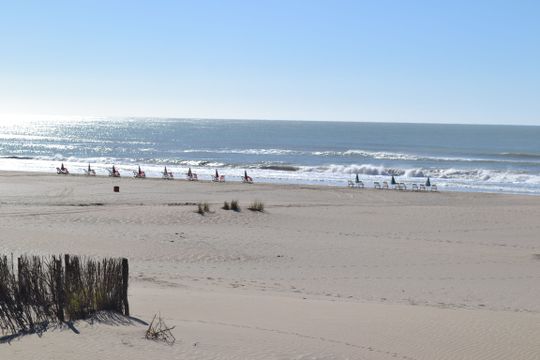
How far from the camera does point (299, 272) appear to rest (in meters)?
12.6

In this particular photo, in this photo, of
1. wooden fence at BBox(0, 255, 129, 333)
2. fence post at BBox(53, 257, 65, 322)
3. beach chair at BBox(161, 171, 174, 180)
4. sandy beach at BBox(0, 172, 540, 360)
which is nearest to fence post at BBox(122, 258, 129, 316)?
wooden fence at BBox(0, 255, 129, 333)

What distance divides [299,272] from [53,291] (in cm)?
662

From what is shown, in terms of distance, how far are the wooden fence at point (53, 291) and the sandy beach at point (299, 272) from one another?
0.88 feet

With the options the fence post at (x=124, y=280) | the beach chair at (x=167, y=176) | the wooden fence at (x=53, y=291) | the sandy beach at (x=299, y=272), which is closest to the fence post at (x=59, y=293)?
the wooden fence at (x=53, y=291)

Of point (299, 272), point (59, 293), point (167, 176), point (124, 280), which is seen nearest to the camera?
point (59, 293)

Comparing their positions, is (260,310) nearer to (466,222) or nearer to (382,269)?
(382,269)

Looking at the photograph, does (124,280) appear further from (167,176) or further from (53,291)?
(167,176)

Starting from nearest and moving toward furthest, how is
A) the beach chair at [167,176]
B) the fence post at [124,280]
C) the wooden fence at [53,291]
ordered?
the wooden fence at [53,291] < the fence post at [124,280] < the beach chair at [167,176]

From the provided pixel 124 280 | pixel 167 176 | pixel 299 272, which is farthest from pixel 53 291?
pixel 167 176

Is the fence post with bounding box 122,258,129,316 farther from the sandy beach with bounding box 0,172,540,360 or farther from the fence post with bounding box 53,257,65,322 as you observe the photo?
the fence post with bounding box 53,257,65,322

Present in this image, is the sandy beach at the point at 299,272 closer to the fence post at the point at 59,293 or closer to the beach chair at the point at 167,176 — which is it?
the fence post at the point at 59,293

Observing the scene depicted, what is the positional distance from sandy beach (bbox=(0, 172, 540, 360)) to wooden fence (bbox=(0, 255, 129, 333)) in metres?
0.27

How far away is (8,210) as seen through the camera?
19.9 metres

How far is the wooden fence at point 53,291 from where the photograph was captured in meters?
6.52
